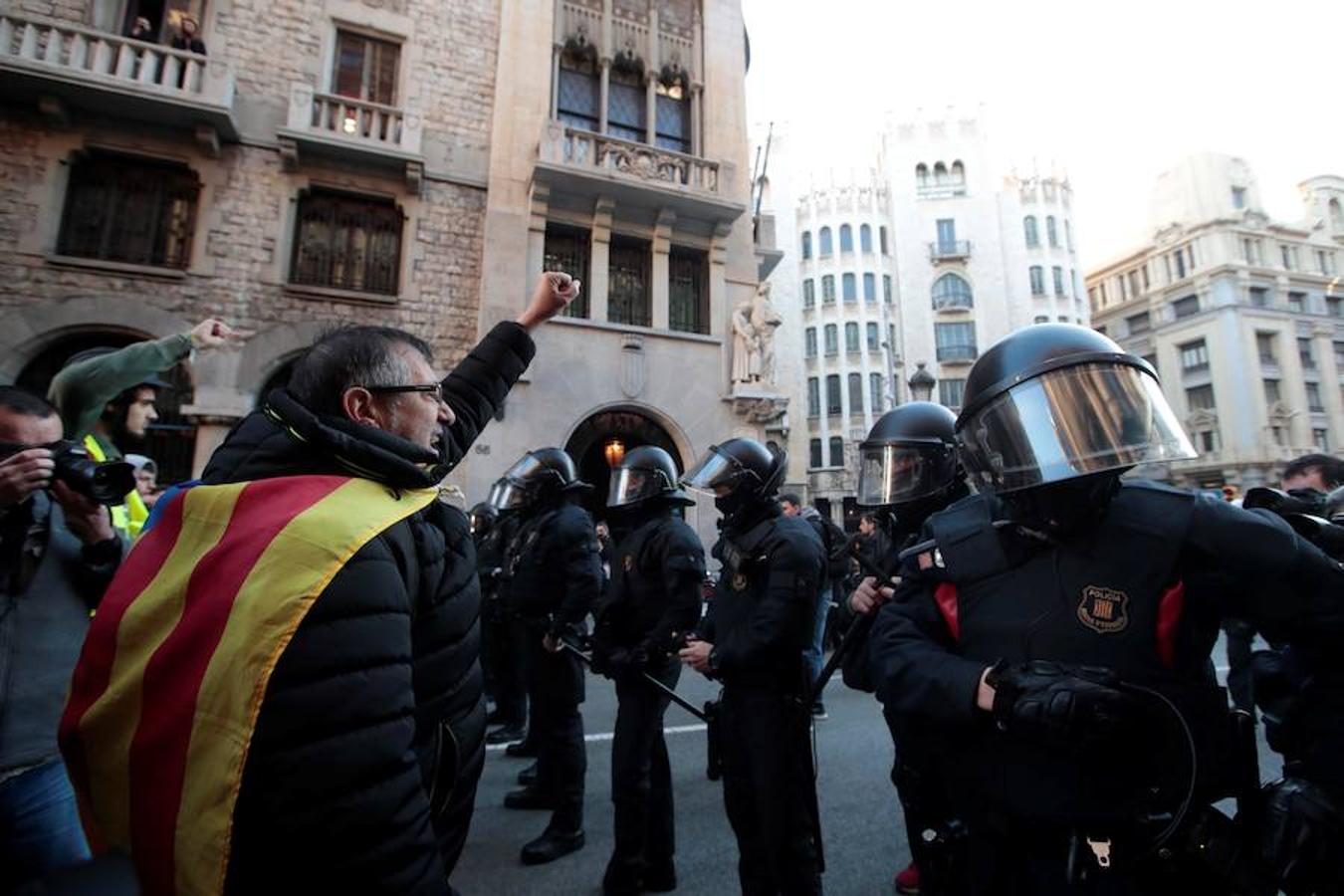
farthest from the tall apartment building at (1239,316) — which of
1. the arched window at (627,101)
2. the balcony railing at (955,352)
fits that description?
the arched window at (627,101)

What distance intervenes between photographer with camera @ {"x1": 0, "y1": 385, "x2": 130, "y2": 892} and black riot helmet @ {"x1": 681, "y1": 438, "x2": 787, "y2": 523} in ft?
7.95

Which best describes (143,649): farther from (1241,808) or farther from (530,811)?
(530,811)

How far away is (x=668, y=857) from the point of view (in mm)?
3062

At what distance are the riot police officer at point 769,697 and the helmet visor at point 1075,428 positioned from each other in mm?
1234

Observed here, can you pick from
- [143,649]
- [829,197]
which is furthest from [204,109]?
[829,197]

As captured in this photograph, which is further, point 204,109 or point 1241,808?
point 204,109

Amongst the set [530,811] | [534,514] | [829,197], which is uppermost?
[829,197]

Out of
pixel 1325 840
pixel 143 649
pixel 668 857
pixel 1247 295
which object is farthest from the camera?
pixel 1247 295

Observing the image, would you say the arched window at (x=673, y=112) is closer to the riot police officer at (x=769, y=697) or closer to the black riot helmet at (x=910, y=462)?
the black riot helmet at (x=910, y=462)

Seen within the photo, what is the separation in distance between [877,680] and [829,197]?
45.5 m

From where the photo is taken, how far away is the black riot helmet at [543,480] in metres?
5.00

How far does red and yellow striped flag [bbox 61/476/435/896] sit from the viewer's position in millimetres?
934

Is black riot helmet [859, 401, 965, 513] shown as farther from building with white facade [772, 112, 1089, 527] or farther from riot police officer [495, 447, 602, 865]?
building with white facade [772, 112, 1089, 527]

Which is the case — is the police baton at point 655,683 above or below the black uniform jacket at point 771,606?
below
